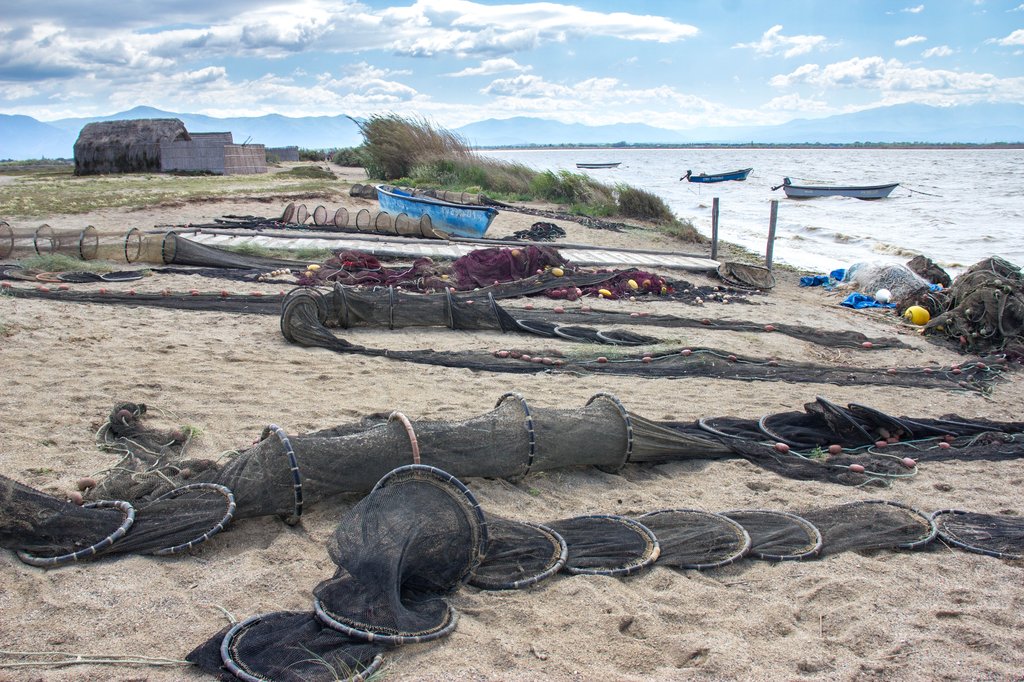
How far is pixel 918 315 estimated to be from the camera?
10203 millimetres

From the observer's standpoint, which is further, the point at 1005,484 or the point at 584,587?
the point at 1005,484

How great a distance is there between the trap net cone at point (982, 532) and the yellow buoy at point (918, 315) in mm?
6715

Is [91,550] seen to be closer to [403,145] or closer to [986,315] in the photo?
[986,315]

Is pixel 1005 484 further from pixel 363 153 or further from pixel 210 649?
pixel 363 153

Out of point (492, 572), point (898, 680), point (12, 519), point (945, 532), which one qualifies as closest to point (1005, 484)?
point (945, 532)

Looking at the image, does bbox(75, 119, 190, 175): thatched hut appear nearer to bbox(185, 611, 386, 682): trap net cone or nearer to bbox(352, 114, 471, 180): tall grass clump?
bbox(352, 114, 471, 180): tall grass clump

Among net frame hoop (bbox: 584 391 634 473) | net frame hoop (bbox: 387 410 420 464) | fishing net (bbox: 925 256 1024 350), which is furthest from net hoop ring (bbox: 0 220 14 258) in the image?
fishing net (bbox: 925 256 1024 350)

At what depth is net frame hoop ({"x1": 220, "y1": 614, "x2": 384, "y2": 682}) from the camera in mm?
2414

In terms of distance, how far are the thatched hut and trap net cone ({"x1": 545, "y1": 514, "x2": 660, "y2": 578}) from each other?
29.3 m

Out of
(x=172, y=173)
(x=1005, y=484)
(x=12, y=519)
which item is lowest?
(x=1005, y=484)

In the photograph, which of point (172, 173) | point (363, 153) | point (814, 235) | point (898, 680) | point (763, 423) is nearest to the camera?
point (898, 680)

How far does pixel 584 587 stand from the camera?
10.3 feet

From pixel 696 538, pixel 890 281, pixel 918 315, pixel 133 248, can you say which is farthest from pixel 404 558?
pixel 890 281

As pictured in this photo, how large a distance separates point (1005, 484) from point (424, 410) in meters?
3.68
